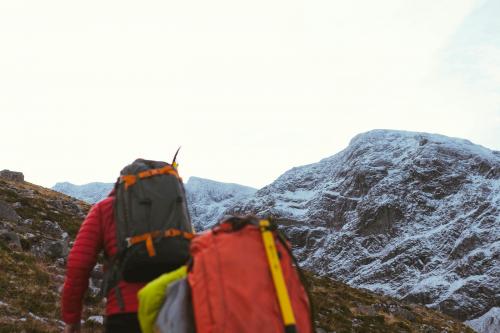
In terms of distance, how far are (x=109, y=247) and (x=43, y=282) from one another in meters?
8.56

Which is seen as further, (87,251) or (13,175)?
(13,175)

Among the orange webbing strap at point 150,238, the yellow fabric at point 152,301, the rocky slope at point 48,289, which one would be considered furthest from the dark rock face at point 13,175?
the yellow fabric at point 152,301

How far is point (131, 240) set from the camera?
4125mm

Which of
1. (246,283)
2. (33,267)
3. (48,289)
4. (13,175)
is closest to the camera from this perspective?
(246,283)

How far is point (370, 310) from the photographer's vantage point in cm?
2350

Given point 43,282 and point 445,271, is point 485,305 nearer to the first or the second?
point 445,271

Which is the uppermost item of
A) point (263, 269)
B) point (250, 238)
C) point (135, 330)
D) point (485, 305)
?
point (250, 238)

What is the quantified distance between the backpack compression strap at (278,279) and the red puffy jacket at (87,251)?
1.69 meters

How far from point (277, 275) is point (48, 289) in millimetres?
9797

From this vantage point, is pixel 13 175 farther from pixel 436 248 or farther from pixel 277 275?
pixel 436 248

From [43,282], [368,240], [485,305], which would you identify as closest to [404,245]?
[368,240]

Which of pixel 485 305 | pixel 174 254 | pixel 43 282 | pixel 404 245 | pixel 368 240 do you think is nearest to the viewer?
pixel 174 254

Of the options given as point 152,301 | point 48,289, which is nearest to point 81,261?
point 152,301

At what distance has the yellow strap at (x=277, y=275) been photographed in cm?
310
